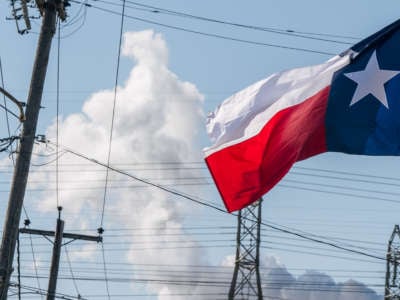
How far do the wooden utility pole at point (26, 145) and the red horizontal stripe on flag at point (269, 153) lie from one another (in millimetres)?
3794

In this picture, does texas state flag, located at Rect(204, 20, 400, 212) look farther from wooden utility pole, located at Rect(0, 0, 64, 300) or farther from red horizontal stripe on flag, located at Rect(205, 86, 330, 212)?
wooden utility pole, located at Rect(0, 0, 64, 300)

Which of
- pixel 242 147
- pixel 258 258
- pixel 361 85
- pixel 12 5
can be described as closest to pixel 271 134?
pixel 242 147

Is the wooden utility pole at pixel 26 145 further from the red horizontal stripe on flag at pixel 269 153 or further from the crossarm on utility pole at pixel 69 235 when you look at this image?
the crossarm on utility pole at pixel 69 235

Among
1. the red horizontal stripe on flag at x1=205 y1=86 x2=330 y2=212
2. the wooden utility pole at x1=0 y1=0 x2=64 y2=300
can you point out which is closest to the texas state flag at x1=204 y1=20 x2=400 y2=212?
the red horizontal stripe on flag at x1=205 y1=86 x2=330 y2=212

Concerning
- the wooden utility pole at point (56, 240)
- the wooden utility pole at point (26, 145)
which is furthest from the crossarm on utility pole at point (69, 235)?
the wooden utility pole at point (26, 145)

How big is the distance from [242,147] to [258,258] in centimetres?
2830

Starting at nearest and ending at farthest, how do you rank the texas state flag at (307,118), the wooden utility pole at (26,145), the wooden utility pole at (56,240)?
→ 1. the texas state flag at (307,118)
2. the wooden utility pole at (26,145)
3. the wooden utility pole at (56,240)

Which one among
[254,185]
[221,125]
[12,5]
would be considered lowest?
[254,185]

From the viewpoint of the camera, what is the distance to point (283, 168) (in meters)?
21.0

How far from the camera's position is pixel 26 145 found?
23000 millimetres

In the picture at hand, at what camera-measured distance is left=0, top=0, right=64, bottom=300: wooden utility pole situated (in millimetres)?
22438

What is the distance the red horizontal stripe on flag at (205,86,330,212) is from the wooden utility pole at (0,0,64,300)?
3.79m

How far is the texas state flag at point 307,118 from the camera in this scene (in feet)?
67.9

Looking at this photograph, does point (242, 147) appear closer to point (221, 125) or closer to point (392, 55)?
point (221, 125)
